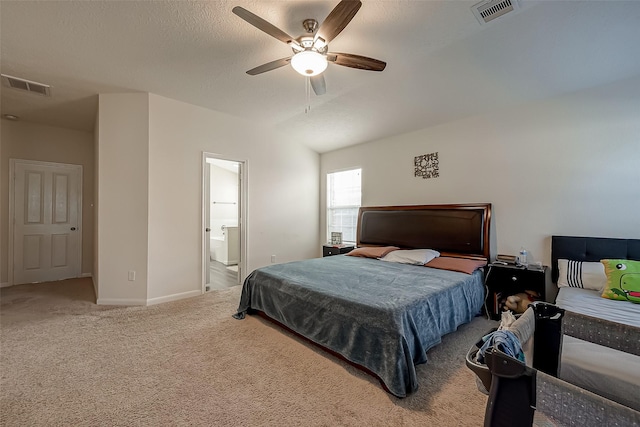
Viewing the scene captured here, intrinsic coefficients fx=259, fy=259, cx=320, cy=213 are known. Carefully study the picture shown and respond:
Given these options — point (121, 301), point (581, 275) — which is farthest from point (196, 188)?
point (581, 275)

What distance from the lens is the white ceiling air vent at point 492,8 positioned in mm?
1969

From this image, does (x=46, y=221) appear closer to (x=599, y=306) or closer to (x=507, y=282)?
(x=507, y=282)

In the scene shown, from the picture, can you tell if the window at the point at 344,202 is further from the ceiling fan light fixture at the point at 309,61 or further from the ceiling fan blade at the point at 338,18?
the ceiling fan blade at the point at 338,18

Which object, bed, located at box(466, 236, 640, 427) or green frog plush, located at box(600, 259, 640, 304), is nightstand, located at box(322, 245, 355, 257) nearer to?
bed, located at box(466, 236, 640, 427)

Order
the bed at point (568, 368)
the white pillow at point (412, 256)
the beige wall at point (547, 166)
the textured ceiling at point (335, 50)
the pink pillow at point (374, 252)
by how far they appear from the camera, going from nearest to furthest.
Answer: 1. the bed at point (568, 368)
2. the textured ceiling at point (335, 50)
3. the beige wall at point (547, 166)
4. the white pillow at point (412, 256)
5. the pink pillow at point (374, 252)

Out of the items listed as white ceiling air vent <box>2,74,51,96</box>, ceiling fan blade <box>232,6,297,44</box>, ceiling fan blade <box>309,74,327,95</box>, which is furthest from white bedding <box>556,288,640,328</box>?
white ceiling air vent <box>2,74,51,96</box>

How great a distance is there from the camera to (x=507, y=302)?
291 cm

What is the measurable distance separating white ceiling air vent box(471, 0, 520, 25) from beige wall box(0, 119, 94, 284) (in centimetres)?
623

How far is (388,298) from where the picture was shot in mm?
2053

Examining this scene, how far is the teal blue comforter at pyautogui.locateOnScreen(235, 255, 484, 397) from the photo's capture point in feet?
5.82

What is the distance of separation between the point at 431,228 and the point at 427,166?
972mm

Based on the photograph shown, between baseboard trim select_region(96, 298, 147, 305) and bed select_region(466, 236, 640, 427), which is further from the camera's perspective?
baseboard trim select_region(96, 298, 147, 305)

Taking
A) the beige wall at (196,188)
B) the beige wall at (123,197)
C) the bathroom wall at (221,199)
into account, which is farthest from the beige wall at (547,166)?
Result: the bathroom wall at (221,199)

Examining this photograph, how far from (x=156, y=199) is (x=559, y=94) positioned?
200 inches
